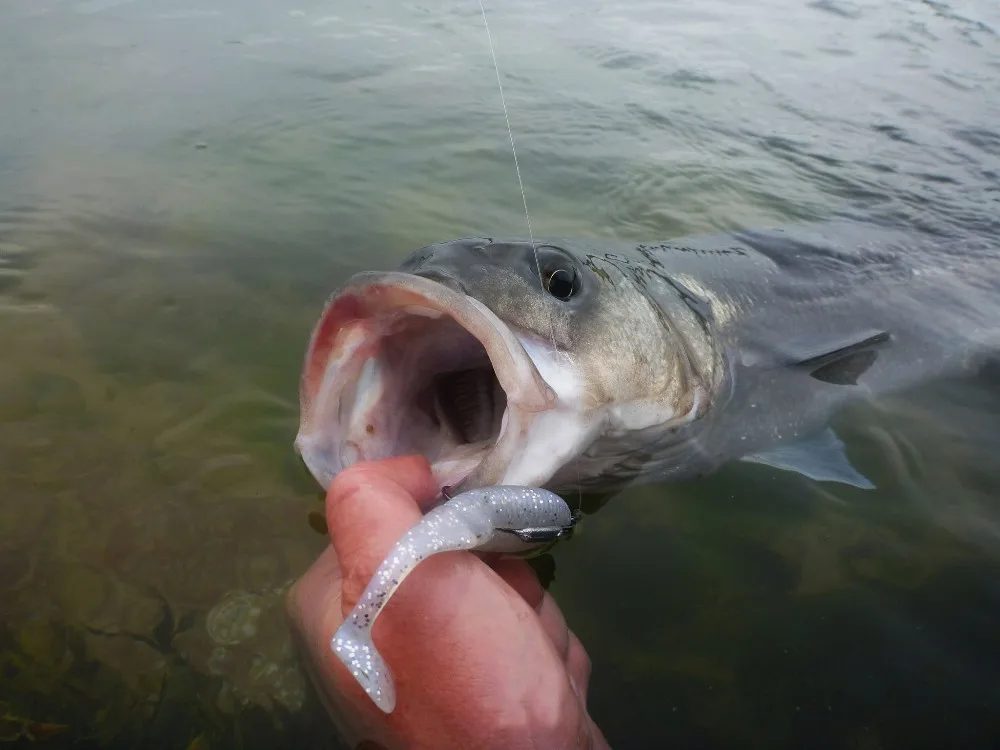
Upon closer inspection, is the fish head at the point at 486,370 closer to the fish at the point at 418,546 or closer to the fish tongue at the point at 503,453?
the fish tongue at the point at 503,453

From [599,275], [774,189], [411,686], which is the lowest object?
[774,189]

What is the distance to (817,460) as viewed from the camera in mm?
2633

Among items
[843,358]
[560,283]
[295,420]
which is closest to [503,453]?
[560,283]

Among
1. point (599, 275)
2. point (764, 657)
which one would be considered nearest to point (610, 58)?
point (599, 275)

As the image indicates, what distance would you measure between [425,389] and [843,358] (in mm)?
2096

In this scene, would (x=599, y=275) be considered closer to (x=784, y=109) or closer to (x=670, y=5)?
(x=784, y=109)

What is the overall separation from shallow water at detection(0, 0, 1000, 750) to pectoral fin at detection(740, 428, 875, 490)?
56 mm

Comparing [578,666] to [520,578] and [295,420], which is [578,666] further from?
[295,420]

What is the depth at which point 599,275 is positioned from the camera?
2.29 metres

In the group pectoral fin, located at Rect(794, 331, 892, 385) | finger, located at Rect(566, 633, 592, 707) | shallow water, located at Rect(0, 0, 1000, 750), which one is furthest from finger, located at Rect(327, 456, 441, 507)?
pectoral fin, located at Rect(794, 331, 892, 385)

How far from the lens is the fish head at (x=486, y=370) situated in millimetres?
1690

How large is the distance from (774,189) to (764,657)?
4.69 m

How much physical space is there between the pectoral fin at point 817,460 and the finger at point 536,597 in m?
1.20

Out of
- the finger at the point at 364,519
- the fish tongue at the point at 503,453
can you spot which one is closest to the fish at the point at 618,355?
the fish tongue at the point at 503,453
